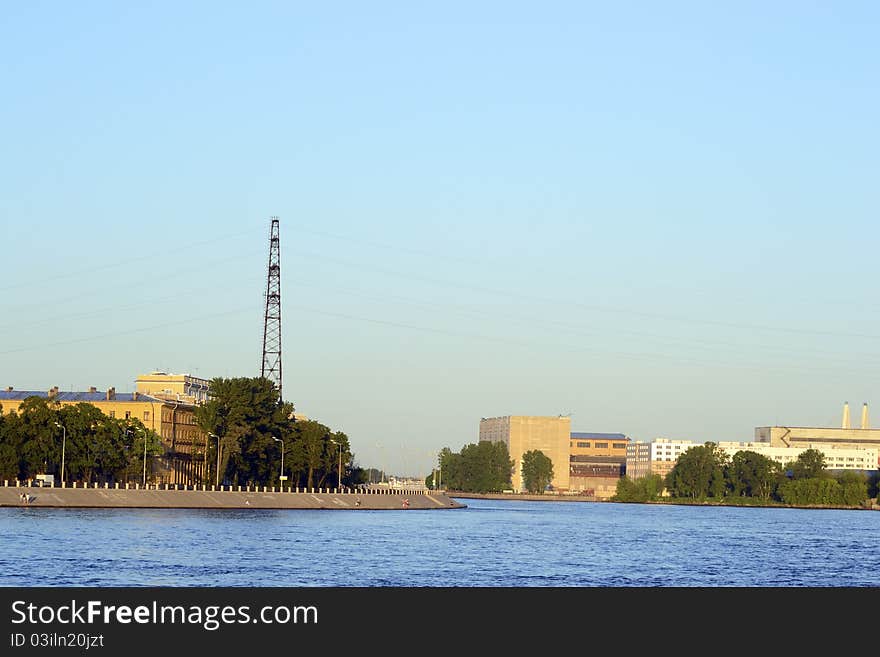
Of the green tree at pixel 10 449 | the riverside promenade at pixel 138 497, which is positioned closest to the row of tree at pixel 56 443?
the green tree at pixel 10 449

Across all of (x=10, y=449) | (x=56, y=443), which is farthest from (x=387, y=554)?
(x=56, y=443)

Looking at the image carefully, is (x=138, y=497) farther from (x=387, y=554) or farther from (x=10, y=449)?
(x=387, y=554)

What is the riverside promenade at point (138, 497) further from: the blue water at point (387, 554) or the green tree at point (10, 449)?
the blue water at point (387, 554)

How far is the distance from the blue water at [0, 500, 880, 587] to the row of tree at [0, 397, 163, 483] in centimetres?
2658

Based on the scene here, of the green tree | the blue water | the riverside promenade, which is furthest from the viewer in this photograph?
the green tree

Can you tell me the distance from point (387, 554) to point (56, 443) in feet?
321

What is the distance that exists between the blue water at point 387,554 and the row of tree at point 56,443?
1047 inches

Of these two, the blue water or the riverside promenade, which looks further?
the riverside promenade

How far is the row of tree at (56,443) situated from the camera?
600ft

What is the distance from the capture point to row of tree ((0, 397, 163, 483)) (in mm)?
182750

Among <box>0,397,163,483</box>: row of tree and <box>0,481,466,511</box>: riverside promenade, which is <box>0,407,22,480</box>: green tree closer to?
<box>0,397,163,483</box>: row of tree

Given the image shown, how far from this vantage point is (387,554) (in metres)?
98.0

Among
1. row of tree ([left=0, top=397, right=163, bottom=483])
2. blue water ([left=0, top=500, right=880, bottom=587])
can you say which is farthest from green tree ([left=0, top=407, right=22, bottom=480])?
blue water ([left=0, top=500, right=880, bottom=587])

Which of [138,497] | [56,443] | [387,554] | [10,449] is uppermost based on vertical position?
[56,443]
